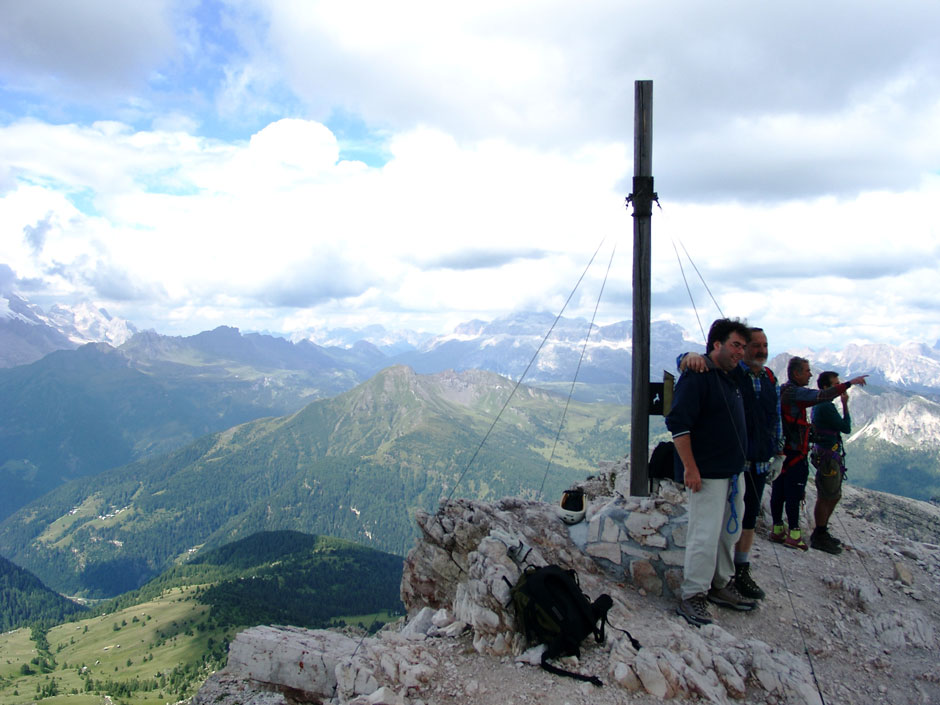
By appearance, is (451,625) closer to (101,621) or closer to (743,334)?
(743,334)

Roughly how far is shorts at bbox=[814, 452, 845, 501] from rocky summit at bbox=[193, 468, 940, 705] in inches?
57.1

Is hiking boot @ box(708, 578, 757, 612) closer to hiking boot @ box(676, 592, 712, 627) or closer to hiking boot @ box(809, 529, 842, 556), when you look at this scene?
hiking boot @ box(676, 592, 712, 627)

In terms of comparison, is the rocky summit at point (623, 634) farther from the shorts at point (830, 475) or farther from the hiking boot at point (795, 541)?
the shorts at point (830, 475)

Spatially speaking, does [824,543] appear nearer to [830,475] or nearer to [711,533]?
[830,475]

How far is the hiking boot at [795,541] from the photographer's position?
1166cm

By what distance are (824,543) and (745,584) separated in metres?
4.50

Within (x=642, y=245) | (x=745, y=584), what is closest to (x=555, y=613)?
(x=745, y=584)

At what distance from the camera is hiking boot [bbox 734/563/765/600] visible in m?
8.87

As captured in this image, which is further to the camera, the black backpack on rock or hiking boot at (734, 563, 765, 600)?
hiking boot at (734, 563, 765, 600)

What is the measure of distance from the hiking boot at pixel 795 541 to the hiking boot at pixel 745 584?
349 centimetres

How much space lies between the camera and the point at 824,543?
11859mm

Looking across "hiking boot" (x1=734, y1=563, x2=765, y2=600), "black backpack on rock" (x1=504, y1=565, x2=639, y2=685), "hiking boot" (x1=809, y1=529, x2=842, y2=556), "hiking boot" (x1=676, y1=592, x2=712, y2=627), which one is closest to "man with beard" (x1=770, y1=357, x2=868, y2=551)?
"hiking boot" (x1=809, y1=529, x2=842, y2=556)

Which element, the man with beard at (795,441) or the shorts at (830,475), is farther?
the shorts at (830,475)

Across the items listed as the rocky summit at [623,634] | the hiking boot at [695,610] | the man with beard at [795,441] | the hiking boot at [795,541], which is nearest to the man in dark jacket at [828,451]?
the man with beard at [795,441]
